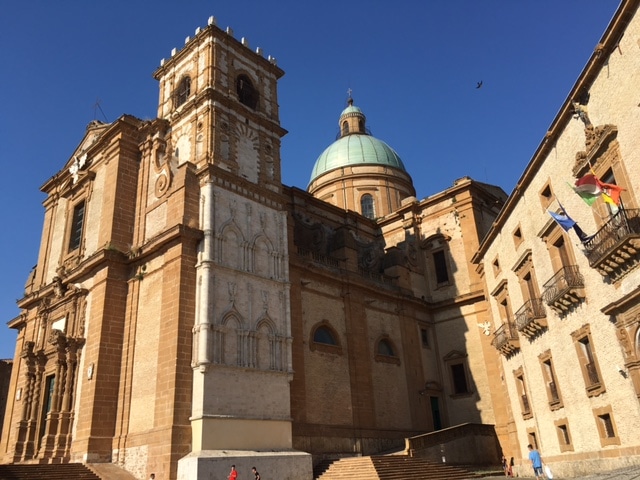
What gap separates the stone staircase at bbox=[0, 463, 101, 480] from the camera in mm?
18359

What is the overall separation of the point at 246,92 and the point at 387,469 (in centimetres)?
1818

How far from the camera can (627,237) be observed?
13.1 metres


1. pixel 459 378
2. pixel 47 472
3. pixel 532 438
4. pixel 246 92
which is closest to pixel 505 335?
pixel 532 438

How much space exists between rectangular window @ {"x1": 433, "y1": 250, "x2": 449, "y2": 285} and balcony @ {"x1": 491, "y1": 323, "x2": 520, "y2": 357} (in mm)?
8697

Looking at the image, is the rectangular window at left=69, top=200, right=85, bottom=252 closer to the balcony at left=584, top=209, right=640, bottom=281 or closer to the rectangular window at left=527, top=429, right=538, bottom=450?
the rectangular window at left=527, top=429, right=538, bottom=450

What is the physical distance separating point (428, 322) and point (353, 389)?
8317 mm

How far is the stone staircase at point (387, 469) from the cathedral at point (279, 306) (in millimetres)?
1400

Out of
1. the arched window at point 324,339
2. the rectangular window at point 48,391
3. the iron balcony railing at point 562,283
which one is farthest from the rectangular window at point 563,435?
the rectangular window at point 48,391

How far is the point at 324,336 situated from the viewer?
2653 cm

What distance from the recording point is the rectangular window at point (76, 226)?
27.7 m

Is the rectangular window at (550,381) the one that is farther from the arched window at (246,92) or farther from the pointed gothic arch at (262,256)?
the arched window at (246,92)

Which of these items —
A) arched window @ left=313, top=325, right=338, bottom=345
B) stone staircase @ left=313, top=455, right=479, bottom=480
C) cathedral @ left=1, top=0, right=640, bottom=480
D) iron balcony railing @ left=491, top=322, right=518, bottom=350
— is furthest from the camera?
arched window @ left=313, top=325, right=338, bottom=345

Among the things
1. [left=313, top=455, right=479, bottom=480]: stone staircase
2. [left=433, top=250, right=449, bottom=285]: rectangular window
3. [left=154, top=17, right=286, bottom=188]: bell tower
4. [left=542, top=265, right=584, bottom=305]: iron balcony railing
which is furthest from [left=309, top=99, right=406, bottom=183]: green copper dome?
[left=542, top=265, right=584, bottom=305]: iron balcony railing

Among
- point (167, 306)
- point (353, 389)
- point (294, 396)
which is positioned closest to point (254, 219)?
point (167, 306)
